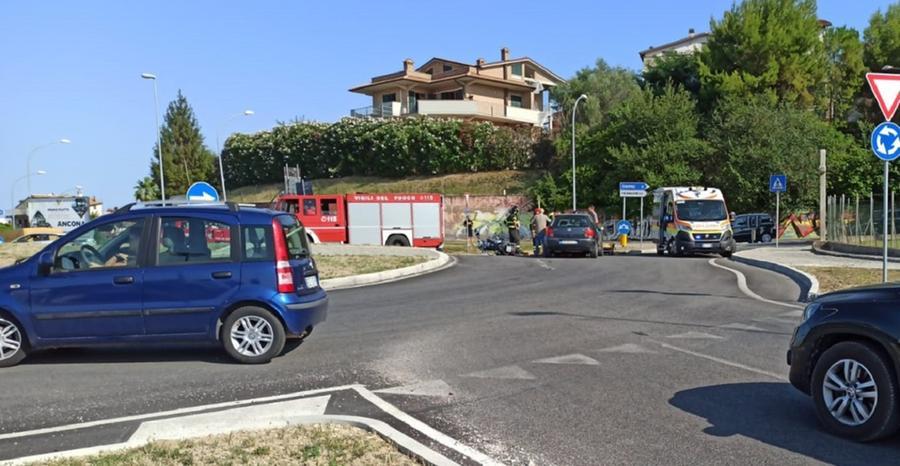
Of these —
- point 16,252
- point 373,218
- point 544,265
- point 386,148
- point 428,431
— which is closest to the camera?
point 428,431

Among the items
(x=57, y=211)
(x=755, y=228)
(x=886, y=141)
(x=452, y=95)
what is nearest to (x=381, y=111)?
(x=452, y=95)

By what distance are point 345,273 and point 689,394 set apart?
37.6ft

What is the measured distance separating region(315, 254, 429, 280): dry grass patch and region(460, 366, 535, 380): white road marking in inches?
362

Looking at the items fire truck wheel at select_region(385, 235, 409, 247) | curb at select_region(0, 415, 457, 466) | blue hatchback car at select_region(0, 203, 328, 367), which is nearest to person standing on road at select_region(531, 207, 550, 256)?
fire truck wheel at select_region(385, 235, 409, 247)

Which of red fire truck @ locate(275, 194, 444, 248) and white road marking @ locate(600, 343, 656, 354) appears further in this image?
red fire truck @ locate(275, 194, 444, 248)

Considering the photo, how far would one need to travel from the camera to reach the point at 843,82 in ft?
151

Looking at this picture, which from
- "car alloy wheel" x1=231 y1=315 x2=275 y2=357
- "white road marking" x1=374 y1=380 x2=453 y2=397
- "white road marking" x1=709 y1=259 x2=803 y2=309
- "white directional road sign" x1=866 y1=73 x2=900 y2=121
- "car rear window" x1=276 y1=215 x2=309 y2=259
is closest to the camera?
"white road marking" x1=374 y1=380 x2=453 y2=397

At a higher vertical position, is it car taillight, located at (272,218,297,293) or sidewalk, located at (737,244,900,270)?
car taillight, located at (272,218,297,293)

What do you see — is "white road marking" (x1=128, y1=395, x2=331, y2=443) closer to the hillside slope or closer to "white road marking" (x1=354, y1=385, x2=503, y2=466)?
"white road marking" (x1=354, y1=385, x2=503, y2=466)

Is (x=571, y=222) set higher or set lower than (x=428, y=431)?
higher

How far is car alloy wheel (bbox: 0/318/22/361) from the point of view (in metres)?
7.16

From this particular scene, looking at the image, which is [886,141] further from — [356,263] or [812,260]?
[356,263]

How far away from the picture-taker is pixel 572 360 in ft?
23.7

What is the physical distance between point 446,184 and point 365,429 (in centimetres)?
4420
